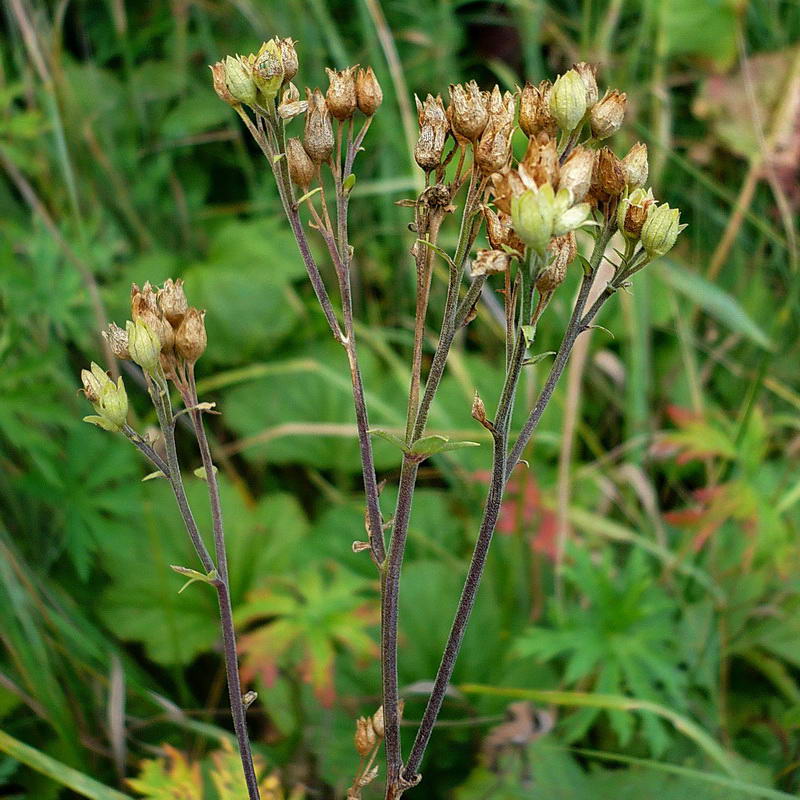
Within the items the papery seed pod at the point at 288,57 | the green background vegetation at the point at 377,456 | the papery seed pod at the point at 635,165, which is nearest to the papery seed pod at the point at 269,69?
the papery seed pod at the point at 288,57

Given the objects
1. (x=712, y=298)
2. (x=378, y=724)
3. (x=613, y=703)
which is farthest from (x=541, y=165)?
(x=712, y=298)

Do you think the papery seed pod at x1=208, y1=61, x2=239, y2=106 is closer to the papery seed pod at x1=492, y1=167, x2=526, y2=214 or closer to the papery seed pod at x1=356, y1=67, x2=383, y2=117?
the papery seed pod at x1=356, y1=67, x2=383, y2=117

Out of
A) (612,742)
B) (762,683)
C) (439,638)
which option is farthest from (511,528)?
(762,683)

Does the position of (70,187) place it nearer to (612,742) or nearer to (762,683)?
(612,742)

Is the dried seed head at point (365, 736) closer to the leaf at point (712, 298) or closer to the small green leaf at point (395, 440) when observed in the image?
the small green leaf at point (395, 440)

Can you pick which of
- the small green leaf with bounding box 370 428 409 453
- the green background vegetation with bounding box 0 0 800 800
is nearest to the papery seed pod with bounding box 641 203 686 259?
the small green leaf with bounding box 370 428 409 453

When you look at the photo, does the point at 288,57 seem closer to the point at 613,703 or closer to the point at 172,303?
the point at 172,303
